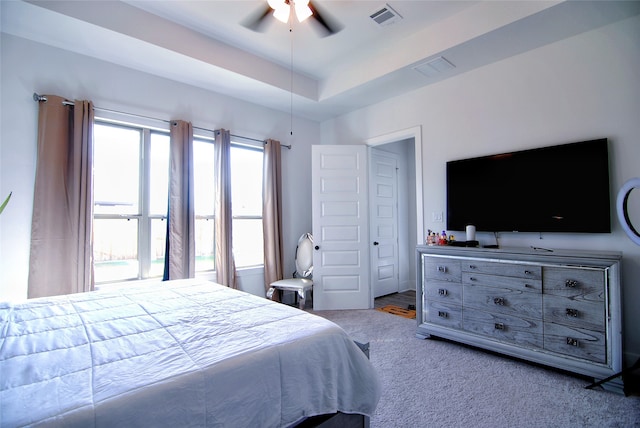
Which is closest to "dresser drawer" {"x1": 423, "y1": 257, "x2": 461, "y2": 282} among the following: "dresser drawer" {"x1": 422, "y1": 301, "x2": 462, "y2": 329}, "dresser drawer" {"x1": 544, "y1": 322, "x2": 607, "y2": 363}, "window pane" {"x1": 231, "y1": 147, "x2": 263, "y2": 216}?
"dresser drawer" {"x1": 422, "y1": 301, "x2": 462, "y2": 329}

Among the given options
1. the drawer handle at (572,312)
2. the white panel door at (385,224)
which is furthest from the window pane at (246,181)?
the drawer handle at (572,312)

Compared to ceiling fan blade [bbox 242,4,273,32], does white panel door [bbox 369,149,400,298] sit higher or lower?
lower

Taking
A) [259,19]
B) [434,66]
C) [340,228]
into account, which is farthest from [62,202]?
[434,66]

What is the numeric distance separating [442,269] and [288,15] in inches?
104

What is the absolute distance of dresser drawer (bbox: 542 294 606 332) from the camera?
2098 mm

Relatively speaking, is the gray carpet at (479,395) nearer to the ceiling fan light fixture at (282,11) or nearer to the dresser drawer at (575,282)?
the dresser drawer at (575,282)

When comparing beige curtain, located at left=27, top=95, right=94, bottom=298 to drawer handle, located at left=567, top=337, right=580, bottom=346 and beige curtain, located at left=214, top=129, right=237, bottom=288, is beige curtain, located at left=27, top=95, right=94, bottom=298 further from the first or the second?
drawer handle, located at left=567, top=337, right=580, bottom=346

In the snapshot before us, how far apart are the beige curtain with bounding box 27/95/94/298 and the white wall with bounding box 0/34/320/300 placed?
0.33 feet

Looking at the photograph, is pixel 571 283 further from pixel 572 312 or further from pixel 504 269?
pixel 504 269

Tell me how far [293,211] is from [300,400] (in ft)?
11.5

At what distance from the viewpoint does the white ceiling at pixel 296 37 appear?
2.43m

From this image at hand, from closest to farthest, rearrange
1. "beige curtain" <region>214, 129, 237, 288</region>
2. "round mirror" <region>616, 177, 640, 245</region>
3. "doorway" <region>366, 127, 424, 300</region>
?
"round mirror" <region>616, 177, 640, 245</region> < "beige curtain" <region>214, 129, 237, 288</region> < "doorway" <region>366, 127, 424, 300</region>

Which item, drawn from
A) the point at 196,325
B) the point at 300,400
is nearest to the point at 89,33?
the point at 196,325

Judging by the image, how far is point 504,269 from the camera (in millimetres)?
2535
